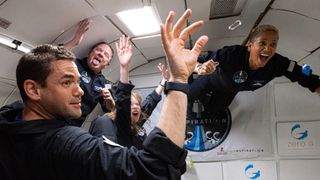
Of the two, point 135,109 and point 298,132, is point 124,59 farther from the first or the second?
point 298,132

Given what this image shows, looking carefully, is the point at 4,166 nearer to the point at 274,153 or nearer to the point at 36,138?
the point at 36,138

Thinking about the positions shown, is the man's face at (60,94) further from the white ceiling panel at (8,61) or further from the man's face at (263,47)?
the man's face at (263,47)

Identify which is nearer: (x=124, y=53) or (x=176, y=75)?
(x=176, y=75)

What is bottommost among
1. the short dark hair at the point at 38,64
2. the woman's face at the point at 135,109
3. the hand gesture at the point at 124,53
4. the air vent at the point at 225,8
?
the woman's face at the point at 135,109

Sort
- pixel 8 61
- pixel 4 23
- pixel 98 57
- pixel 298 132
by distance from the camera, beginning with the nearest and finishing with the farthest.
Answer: pixel 4 23 < pixel 8 61 < pixel 98 57 < pixel 298 132

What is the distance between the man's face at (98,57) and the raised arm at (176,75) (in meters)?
2.24

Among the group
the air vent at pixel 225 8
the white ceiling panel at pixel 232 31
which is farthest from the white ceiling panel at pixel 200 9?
the white ceiling panel at pixel 232 31

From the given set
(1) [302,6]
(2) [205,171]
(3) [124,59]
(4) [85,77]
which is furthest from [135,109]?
(1) [302,6]

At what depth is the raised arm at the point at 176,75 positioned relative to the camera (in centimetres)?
95

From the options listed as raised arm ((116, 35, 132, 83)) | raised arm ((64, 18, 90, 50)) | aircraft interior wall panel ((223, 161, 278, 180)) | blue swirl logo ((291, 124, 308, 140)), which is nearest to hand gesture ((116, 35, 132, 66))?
raised arm ((116, 35, 132, 83))

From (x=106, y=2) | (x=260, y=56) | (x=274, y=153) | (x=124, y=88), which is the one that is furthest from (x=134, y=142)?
(x=274, y=153)

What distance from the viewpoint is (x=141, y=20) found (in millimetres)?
3010

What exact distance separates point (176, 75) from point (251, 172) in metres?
3.21

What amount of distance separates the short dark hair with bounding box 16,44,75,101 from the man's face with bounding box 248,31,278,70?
2079mm
